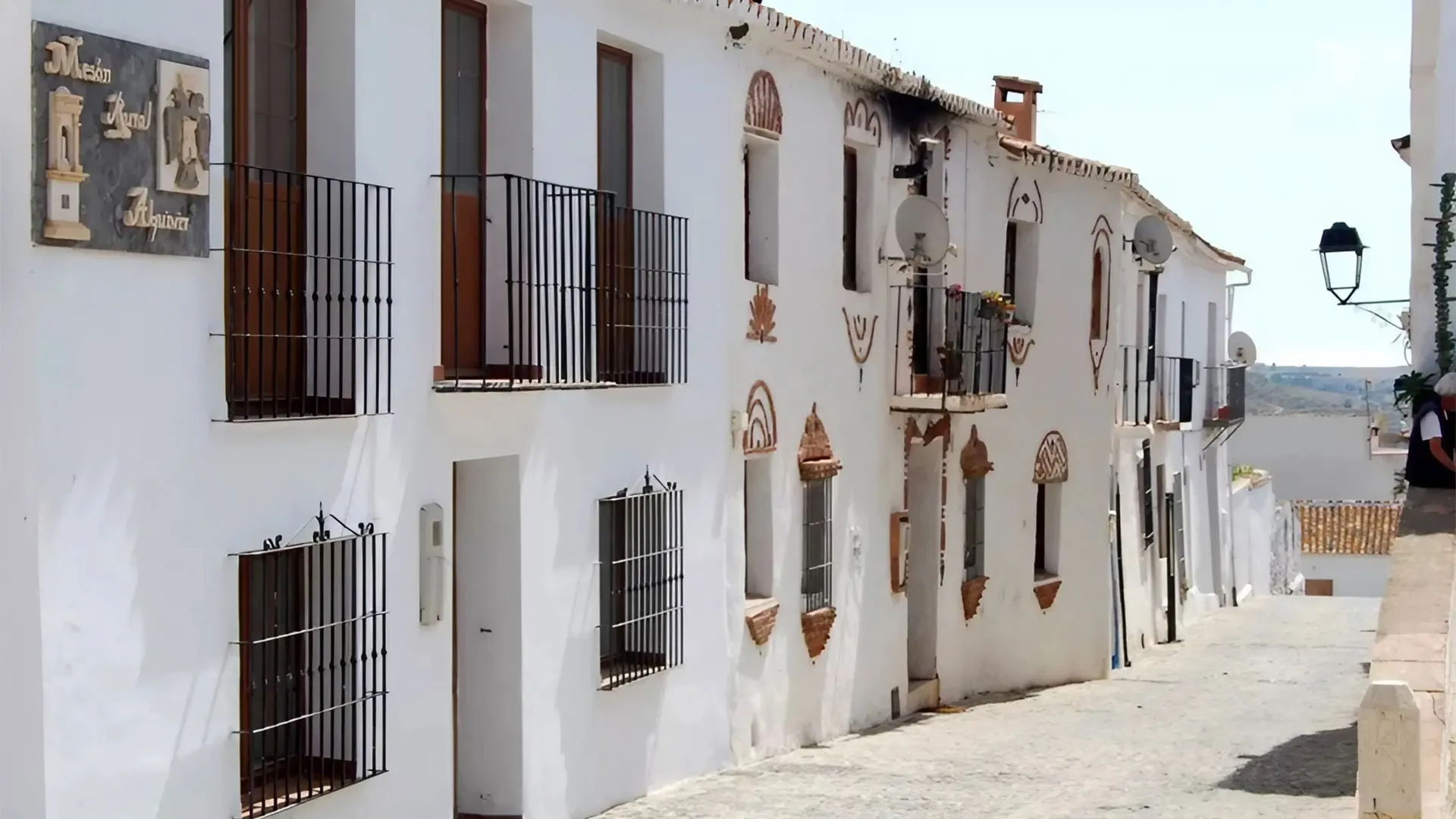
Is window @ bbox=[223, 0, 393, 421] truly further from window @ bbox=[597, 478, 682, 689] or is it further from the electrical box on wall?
window @ bbox=[597, 478, 682, 689]

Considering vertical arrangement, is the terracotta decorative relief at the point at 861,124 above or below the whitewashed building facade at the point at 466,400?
above

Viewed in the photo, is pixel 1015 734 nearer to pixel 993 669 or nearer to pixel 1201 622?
pixel 993 669

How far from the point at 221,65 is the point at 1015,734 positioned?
31.8 feet

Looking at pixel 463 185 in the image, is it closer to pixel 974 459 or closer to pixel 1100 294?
pixel 974 459

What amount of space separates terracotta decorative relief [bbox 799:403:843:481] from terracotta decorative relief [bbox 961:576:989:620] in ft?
11.5

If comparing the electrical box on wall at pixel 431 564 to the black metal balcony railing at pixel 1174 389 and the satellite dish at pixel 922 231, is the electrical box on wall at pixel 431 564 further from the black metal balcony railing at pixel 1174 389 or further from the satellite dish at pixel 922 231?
the black metal balcony railing at pixel 1174 389

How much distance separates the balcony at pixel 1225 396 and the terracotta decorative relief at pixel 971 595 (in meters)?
13.7

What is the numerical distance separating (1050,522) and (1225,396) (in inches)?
520

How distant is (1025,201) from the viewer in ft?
62.4

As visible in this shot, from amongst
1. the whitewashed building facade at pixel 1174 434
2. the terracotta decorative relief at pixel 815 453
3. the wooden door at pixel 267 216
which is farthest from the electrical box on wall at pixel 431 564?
the whitewashed building facade at pixel 1174 434

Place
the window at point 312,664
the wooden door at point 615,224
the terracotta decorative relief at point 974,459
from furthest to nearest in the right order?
the terracotta decorative relief at point 974,459, the wooden door at point 615,224, the window at point 312,664

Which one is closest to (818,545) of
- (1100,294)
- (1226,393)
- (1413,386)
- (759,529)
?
(759,529)

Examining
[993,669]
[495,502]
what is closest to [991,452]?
[993,669]

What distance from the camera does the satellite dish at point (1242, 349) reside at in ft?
107
